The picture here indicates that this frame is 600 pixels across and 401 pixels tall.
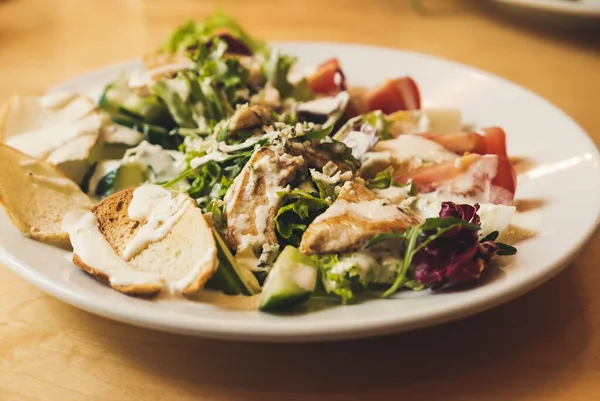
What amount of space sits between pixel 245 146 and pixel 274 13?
9.53 ft

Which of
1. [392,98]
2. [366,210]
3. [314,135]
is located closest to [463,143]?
[392,98]

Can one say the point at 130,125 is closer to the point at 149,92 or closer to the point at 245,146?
the point at 149,92

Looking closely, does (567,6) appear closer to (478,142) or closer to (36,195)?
(478,142)

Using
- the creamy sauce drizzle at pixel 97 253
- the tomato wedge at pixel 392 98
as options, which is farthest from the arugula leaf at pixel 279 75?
the creamy sauce drizzle at pixel 97 253

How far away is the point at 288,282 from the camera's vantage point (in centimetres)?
154

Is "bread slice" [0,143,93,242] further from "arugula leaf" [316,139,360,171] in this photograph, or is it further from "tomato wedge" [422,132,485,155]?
"tomato wedge" [422,132,485,155]

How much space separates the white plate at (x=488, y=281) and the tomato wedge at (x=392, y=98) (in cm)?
17

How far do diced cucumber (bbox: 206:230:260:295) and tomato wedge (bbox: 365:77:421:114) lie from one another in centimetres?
123

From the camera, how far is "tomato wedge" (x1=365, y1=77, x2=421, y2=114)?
2684 millimetres

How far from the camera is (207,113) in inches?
100

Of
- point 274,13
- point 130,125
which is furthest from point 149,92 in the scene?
point 274,13

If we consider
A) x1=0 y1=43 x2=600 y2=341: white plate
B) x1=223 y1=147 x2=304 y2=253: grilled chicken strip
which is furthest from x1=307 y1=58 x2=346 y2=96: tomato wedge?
x1=223 y1=147 x2=304 y2=253: grilled chicken strip

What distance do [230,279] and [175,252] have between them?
16 cm

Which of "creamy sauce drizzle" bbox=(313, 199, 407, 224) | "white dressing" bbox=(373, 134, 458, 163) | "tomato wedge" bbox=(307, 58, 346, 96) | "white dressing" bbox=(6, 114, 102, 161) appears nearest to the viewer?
"creamy sauce drizzle" bbox=(313, 199, 407, 224)
